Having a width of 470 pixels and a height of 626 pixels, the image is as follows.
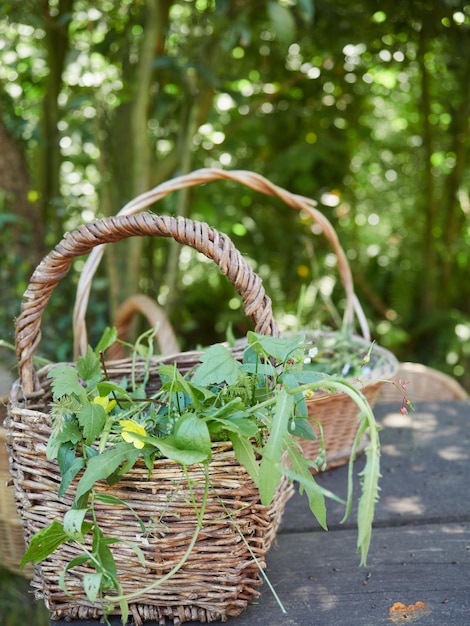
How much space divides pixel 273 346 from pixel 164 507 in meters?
0.22

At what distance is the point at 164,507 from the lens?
793 millimetres

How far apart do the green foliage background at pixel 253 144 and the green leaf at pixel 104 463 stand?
1.14 metres

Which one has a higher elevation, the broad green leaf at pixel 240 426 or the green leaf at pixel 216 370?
the green leaf at pixel 216 370

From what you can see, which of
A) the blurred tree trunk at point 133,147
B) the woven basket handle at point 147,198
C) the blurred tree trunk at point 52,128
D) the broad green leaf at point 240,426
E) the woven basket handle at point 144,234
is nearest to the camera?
the broad green leaf at point 240,426

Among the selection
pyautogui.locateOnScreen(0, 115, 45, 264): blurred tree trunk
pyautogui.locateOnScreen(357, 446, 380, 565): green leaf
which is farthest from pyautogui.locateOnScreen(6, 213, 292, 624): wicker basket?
pyautogui.locateOnScreen(0, 115, 45, 264): blurred tree trunk

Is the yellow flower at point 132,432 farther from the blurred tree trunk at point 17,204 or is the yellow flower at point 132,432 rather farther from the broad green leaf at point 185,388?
the blurred tree trunk at point 17,204

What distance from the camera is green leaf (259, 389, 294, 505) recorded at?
69cm

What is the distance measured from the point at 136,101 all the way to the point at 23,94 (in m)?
0.54

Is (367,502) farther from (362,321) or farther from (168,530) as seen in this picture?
(362,321)

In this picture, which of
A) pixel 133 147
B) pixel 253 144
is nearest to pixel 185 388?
pixel 133 147

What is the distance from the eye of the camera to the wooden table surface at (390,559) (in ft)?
2.89

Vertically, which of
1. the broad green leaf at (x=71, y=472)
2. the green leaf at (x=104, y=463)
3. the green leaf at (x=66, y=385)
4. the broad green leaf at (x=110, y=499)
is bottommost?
the broad green leaf at (x=110, y=499)

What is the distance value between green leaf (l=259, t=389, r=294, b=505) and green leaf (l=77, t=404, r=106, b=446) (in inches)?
7.7

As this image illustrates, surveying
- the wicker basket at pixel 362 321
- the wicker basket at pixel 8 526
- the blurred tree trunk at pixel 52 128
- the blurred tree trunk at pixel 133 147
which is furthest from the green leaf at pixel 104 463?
the blurred tree trunk at pixel 52 128
